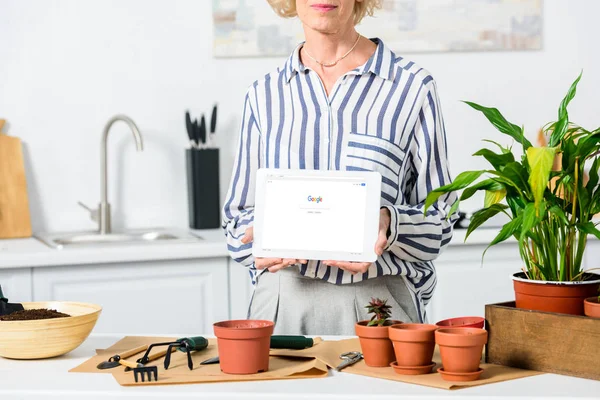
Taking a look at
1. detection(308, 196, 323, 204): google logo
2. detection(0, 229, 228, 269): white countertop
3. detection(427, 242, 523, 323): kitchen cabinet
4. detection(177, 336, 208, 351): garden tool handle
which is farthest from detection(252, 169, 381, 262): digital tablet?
detection(427, 242, 523, 323): kitchen cabinet

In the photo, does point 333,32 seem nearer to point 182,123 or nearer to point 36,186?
point 182,123

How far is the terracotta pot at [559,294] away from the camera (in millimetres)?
1293

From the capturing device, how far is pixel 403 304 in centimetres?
179

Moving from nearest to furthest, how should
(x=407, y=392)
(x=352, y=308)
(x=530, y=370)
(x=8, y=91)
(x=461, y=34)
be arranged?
1. (x=407, y=392)
2. (x=530, y=370)
3. (x=352, y=308)
4. (x=8, y=91)
5. (x=461, y=34)

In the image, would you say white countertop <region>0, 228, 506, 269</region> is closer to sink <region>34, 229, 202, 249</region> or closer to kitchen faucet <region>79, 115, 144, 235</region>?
sink <region>34, 229, 202, 249</region>

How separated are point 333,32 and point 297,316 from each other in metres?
0.59

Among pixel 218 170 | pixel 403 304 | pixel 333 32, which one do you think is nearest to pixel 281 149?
pixel 333 32

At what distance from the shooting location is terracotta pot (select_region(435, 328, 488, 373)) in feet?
4.04

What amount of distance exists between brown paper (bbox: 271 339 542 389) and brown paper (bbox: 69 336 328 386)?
1.1 inches

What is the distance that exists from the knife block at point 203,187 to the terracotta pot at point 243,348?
5.87ft

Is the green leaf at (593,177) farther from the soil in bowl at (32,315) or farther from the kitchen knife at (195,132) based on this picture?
the kitchen knife at (195,132)

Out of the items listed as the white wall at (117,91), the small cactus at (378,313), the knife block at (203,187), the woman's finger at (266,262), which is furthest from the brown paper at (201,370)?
the white wall at (117,91)

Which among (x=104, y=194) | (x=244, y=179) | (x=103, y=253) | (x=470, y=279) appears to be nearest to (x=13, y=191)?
(x=104, y=194)

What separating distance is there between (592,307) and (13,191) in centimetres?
231
